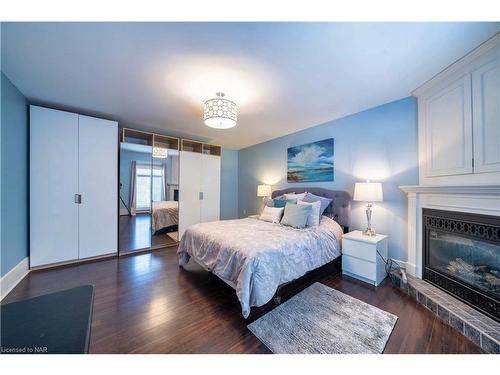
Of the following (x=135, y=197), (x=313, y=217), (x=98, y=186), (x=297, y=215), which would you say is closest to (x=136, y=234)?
(x=135, y=197)

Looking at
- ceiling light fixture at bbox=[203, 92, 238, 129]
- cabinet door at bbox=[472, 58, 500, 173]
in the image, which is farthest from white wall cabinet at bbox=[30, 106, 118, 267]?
cabinet door at bbox=[472, 58, 500, 173]

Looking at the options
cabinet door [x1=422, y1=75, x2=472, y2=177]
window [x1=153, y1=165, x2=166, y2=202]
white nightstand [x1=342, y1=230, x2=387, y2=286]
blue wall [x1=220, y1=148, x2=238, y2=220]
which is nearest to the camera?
cabinet door [x1=422, y1=75, x2=472, y2=177]

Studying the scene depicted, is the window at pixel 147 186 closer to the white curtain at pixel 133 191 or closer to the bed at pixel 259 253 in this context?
the white curtain at pixel 133 191

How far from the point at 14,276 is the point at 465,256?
4.89 metres

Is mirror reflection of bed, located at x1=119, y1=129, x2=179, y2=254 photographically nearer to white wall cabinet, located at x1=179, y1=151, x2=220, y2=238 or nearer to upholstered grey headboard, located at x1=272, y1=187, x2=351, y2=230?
white wall cabinet, located at x1=179, y1=151, x2=220, y2=238

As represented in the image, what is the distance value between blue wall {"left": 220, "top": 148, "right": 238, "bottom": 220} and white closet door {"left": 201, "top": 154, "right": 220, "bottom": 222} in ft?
2.55

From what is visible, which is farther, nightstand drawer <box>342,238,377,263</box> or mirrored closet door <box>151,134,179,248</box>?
mirrored closet door <box>151,134,179,248</box>

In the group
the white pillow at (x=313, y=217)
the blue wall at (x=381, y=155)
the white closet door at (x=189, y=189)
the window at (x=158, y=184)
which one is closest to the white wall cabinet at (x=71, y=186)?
the window at (x=158, y=184)

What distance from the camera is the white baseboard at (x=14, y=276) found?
1.93m

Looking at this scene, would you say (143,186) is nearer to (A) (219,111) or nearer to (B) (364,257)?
(A) (219,111)

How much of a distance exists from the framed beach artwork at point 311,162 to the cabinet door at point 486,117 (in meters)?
1.64

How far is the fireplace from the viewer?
155 centimetres

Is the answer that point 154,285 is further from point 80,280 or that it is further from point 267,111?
point 267,111
